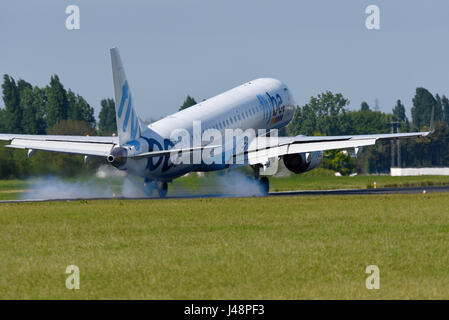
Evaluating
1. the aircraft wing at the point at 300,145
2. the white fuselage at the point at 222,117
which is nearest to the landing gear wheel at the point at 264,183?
the aircraft wing at the point at 300,145

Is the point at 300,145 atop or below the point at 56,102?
below

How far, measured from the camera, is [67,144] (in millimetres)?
50625

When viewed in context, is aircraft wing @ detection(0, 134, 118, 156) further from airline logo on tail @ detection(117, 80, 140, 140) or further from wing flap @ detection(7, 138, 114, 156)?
airline logo on tail @ detection(117, 80, 140, 140)

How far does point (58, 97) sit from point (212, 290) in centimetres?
15020

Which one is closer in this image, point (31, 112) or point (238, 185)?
point (238, 185)

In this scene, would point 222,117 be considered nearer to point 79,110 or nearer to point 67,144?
point 67,144

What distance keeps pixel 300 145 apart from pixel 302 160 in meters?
3.30

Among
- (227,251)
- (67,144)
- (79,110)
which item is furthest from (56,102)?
(227,251)

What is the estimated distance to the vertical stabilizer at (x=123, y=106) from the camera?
46219mm

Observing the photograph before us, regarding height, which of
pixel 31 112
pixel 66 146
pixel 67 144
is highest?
pixel 31 112

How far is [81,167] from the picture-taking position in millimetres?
58031

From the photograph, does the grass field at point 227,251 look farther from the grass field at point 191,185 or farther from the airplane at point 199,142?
the grass field at point 191,185
